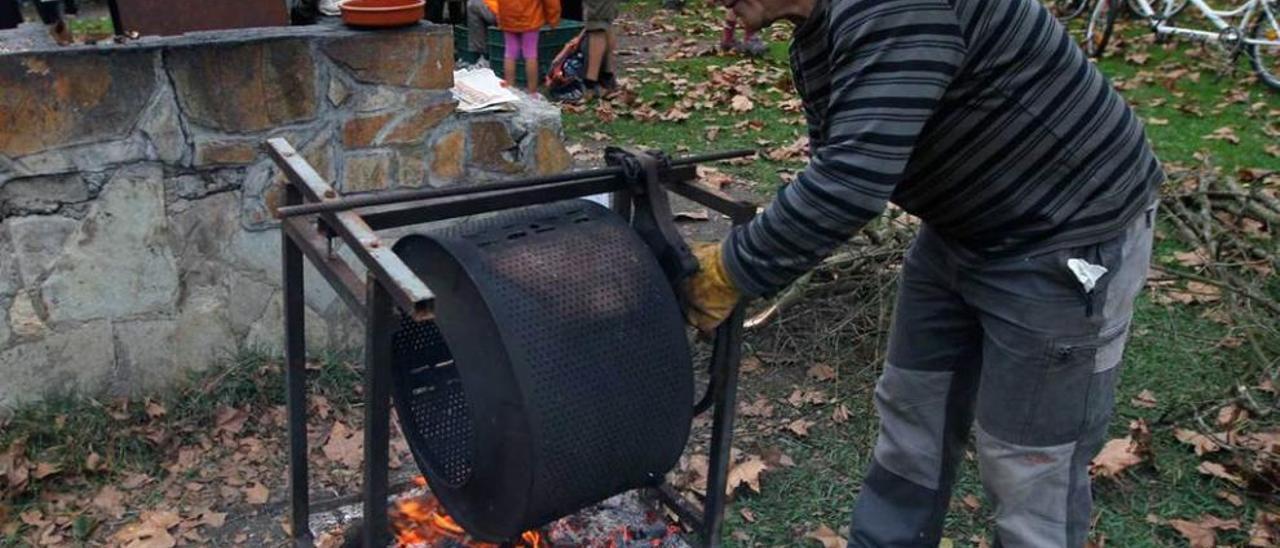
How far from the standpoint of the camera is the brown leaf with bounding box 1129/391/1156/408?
433 centimetres

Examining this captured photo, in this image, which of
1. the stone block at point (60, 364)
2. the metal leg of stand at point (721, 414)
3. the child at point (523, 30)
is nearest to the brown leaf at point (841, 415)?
the metal leg of stand at point (721, 414)

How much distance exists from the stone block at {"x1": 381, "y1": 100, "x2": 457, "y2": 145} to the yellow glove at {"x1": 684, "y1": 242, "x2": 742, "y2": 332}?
2.05m

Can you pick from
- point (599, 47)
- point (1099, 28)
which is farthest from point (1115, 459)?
point (1099, 28)

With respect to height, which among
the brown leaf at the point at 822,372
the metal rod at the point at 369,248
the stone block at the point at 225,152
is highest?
the metal rod at the point at 369,248

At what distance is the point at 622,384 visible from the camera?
244cm

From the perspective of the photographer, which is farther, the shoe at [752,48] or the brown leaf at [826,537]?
the shoe at [752,48]

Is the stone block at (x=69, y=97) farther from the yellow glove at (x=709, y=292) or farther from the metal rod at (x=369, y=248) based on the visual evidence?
the yellow glove at (x=709, y=292)

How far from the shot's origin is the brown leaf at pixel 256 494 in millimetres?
3869

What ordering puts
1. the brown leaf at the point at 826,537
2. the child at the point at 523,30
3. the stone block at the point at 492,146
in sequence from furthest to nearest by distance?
the child at the point at 523,30 → the stone block at the point at 492,146 → the brown leaf at the point at 826,537

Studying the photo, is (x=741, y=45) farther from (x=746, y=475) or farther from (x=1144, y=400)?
(x=746, y=475)

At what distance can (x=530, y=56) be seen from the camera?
877 cm

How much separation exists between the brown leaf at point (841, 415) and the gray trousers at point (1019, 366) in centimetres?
118

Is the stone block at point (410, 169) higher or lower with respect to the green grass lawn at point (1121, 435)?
higher

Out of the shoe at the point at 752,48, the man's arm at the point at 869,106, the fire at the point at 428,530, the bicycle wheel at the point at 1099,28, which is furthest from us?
the shoe at the point at 752,48
